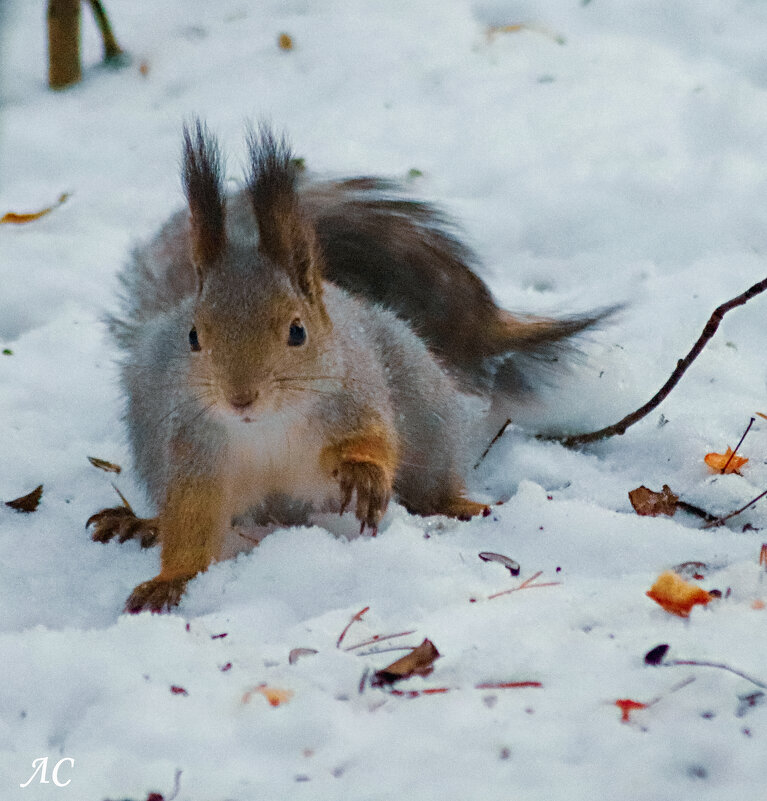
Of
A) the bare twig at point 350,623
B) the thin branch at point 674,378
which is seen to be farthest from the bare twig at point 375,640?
the thin branch at point 674,378

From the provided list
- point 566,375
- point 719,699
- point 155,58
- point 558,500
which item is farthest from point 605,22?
point 719,699

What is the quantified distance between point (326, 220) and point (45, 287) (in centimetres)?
95

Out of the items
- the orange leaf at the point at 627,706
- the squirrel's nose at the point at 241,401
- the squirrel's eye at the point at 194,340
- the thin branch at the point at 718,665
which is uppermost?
the squirrel's eye at the point at 194,340

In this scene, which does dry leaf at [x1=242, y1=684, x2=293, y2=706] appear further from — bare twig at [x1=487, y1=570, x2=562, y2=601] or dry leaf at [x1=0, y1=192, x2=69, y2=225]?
dry leaf at [x1=0, y1=192, x2=69, y2=225]

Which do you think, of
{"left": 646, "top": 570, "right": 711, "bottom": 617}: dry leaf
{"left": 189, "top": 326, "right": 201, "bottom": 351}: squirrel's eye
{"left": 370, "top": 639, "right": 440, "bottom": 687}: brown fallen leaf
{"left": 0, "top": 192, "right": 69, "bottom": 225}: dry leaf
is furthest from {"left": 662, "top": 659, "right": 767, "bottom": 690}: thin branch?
{"left": 0, "top": 192, "right": 69, "bottom": 225}: dry leaf

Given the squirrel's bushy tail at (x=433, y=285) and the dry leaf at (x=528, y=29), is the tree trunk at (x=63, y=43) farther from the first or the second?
the squirrel's bushy tail at (x=433, y=285)

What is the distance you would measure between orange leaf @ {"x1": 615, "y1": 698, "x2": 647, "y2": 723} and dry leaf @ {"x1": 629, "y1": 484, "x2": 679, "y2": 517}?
739mm

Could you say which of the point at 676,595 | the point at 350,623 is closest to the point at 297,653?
the point at 350,623

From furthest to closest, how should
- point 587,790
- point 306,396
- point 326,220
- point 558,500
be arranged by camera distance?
point 326,220 → point 558,500 → point 306,396 → point 587,790

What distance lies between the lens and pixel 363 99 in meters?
3.36

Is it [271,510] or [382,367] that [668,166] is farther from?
[271,510]

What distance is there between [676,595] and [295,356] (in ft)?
2.13

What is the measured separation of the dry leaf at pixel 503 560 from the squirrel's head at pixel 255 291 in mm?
373

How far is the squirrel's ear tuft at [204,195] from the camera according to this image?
156 cm
